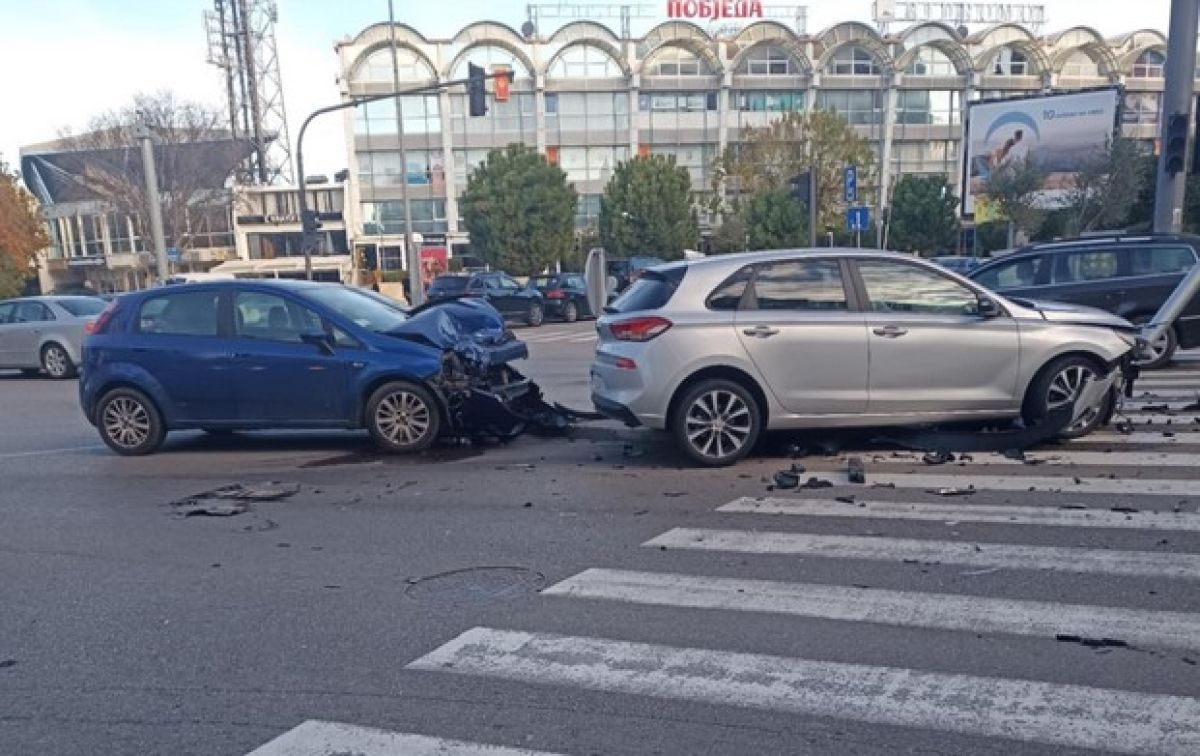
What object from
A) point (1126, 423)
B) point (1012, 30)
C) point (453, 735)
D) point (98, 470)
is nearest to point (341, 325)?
point (98, 470)

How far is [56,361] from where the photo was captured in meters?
17.8

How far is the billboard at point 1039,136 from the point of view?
39.2 metres

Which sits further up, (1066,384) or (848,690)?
(1066,384)

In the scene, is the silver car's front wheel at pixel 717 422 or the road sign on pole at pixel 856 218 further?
the road sign on pole at pixel 856 218

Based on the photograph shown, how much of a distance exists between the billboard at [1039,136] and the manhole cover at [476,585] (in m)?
38.0

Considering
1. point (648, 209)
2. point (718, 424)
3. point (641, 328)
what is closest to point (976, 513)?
point (718, 424)

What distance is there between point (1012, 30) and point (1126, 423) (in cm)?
6132

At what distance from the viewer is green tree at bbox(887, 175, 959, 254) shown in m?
47.8

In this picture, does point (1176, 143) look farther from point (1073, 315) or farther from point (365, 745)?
point (365, 745)

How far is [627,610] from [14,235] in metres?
47.1

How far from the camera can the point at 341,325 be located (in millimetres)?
8703

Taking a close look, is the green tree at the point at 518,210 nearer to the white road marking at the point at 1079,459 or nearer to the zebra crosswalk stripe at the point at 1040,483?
the white road marking at the point at 1079,459

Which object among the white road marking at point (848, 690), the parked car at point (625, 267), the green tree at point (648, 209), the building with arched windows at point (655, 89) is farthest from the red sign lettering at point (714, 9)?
the white road marking at point (848, 690)

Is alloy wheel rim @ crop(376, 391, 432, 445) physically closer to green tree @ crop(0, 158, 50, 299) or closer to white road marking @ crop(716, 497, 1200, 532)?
white road marking @ crop(716, 497, 1200, 532)
